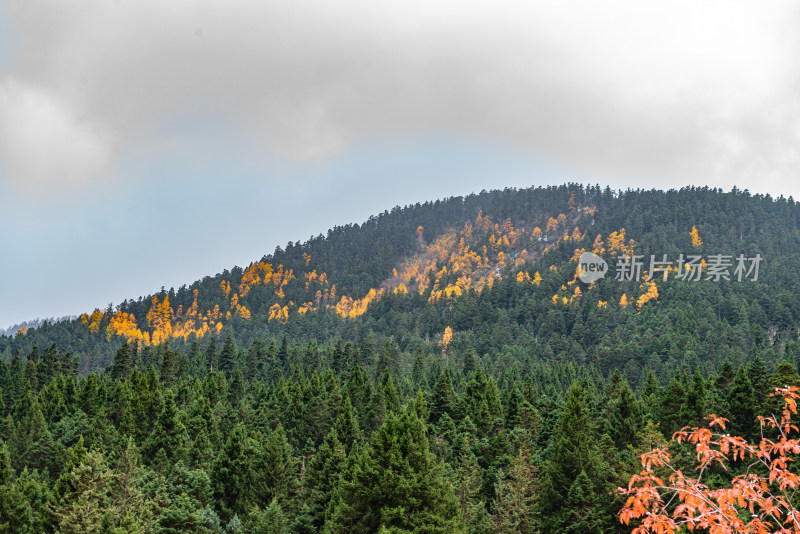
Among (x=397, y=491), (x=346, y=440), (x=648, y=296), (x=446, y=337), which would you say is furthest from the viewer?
(x=446, y=337)

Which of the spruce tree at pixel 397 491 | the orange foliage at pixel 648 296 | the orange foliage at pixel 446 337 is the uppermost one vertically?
the orange foliage at pixel 648 296

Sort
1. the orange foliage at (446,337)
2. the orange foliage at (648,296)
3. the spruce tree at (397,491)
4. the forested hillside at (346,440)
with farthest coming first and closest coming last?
the orange foliage at (446,337), the orange foliage at (648,296), the forested hillside at (346,440), the spruce tree at (397,491)

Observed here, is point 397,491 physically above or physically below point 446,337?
above

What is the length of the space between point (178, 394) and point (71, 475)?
153 feet

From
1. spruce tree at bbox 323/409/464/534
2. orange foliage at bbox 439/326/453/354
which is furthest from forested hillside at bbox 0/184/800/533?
orange foliage at bbox 439/326/453/354

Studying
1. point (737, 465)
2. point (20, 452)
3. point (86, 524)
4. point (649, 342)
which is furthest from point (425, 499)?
point (649, 342)

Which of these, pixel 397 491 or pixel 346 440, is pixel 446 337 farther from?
pixel 397 491

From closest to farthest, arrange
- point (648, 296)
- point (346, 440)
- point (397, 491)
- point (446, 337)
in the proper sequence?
1. point (397, 491)
2. point (346, 440)
3. point (648, 296)
4. point (446, 337)

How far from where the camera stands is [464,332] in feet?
604

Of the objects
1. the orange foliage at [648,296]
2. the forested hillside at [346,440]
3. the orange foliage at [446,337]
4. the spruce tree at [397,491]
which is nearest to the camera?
the spruce tree at [397,491]

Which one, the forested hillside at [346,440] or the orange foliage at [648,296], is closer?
the forested hillside at [346,440]

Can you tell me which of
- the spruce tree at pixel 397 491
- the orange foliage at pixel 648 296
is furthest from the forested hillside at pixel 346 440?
the orange foliage at pixel 648 296

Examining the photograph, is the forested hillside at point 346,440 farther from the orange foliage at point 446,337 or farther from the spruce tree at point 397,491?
the orange foliage at point 446,337

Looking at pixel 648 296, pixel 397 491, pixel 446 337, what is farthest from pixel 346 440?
pixel 648 296
